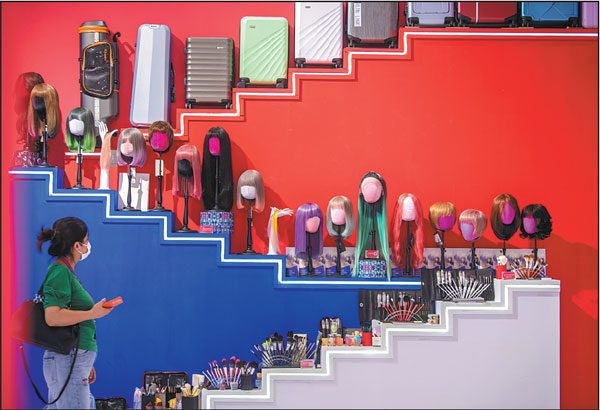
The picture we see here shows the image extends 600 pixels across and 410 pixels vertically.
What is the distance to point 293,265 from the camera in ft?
16.6

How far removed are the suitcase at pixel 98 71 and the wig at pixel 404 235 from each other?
2.73 meters

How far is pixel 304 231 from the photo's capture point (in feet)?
15.7

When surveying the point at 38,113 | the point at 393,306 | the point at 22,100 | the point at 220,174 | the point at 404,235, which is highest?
the point at 22,100

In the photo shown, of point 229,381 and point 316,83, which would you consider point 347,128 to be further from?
point 229,381

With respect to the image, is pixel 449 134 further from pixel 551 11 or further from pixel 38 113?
pixel 38 113

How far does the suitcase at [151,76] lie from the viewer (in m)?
5.14

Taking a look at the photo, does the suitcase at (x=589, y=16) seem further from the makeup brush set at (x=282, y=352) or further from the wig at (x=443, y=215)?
the makeup brush set at (x=282, y=352)

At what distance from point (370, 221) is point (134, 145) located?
2087mm

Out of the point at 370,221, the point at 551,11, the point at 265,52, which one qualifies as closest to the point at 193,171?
the point at 265,52

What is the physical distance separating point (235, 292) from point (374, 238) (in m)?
1.23

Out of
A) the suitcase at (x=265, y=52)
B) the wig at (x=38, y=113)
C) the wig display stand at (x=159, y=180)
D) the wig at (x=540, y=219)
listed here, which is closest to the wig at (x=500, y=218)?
the wig at (x=540, y=219)

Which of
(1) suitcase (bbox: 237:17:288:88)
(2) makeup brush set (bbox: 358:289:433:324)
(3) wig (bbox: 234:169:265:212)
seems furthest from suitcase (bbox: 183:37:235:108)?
(2) makeup brush set (bbox: 358:289:433:324)

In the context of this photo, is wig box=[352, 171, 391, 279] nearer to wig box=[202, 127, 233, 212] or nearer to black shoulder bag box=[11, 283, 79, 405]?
wig box=[202, 127, 233, 212]

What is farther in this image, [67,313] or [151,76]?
[151,76]
